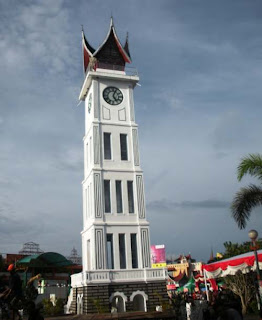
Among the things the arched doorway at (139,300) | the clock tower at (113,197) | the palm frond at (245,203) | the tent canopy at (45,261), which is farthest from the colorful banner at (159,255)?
the palm frond at (245,203)

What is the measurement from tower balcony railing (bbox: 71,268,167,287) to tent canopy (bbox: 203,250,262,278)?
628 centimetres

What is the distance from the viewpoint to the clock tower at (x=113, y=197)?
26.9 m

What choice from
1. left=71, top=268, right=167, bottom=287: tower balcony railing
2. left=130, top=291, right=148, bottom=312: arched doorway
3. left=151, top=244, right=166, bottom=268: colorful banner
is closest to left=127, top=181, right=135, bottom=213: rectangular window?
left=71, top=268, right=167, bottom=287: tower balcony railing

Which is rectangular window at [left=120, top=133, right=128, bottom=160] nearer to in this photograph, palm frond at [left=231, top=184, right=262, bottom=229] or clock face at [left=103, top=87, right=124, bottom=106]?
clock face at [left=103, top=87, right=124, bottom=106]

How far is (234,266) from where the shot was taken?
19.8m

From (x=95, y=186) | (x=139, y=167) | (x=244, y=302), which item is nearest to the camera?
(x=244, y=302)

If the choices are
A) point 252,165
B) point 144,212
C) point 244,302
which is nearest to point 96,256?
point 144,212

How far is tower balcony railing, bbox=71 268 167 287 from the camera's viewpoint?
26188 mm

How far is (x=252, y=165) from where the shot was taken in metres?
16.8

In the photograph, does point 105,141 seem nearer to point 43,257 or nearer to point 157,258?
point 43,257

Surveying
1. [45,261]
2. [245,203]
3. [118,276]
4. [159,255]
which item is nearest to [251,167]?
[245,203]

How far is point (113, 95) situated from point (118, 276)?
608 inches

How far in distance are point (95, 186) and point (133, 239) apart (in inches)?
200

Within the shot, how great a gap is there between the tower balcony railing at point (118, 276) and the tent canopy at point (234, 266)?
6.28 meters
